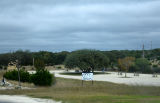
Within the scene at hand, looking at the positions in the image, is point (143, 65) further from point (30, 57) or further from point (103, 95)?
point (103, 95)

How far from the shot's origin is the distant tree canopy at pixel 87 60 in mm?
88812

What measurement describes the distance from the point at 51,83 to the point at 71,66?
152ft

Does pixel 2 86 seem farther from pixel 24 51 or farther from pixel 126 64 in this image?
pixel 24 51

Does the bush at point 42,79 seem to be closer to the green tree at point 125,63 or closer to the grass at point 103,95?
the grass at point 103,95

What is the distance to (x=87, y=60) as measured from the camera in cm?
8931

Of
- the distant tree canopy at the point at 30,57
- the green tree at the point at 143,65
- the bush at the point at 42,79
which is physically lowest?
the bush at the point at 42,79

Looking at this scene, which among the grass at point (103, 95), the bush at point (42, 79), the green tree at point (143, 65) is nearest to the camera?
the grass at point (103, 95)

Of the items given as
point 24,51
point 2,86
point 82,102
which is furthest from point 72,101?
point 24,51

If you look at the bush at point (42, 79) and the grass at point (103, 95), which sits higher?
the bush at point (42, 79)

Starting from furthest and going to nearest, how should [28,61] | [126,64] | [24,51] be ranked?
1. [24,51]
2. [28,61]
3. [126,64]

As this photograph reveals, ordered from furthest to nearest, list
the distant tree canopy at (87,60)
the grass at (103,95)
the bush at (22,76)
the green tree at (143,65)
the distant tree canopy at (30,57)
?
the distant tree canopy at (30,57) < the green tree at (143,65) < the distant tree canopy at (87,60) < the bush at (22,76) < the grass at (103,95)

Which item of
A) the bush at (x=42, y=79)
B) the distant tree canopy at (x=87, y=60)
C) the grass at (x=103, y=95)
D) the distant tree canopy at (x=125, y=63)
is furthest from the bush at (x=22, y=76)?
the distant tree canopy at (x=125, y=63)

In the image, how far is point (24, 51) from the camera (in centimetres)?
12644

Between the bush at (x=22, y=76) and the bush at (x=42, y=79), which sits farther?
the bush at (x=22, y=76)
